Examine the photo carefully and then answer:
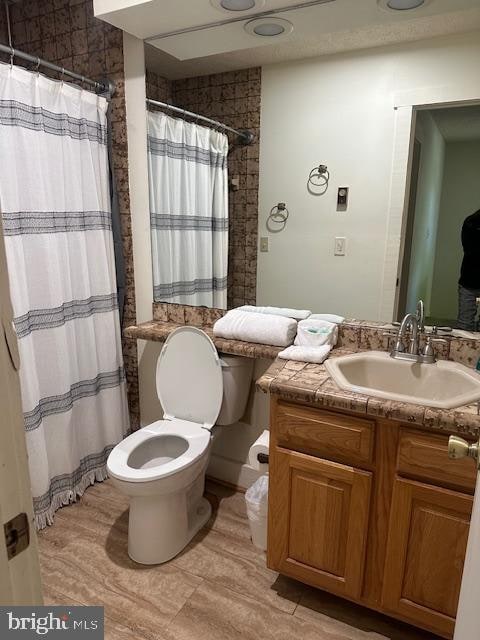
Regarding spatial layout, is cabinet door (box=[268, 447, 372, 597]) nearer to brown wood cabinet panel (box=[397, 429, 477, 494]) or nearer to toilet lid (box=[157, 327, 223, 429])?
brown wood cabinet panel (box=[397, 429, 477, 494])

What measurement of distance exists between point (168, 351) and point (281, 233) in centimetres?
81

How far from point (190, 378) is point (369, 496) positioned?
0.99 metres

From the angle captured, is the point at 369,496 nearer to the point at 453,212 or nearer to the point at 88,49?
the point at 453,212

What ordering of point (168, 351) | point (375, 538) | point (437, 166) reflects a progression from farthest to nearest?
point (168, 351)
point (437, 166)
point (375, 538)

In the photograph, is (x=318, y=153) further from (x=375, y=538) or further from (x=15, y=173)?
(x=375, y=538)

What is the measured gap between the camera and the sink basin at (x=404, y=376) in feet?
5.00

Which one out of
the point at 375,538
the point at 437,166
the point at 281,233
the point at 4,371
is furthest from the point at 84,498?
the point at 437,166

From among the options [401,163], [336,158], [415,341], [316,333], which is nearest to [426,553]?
[415,341]

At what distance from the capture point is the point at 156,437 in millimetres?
2000

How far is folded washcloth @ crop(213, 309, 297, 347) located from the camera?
1.87 meters

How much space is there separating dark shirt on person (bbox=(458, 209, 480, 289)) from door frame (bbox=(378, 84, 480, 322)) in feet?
0.77

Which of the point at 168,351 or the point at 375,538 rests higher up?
the point at 168,351

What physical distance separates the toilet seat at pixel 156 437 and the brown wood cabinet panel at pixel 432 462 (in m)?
0.87

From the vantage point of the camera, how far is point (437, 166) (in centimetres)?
168
